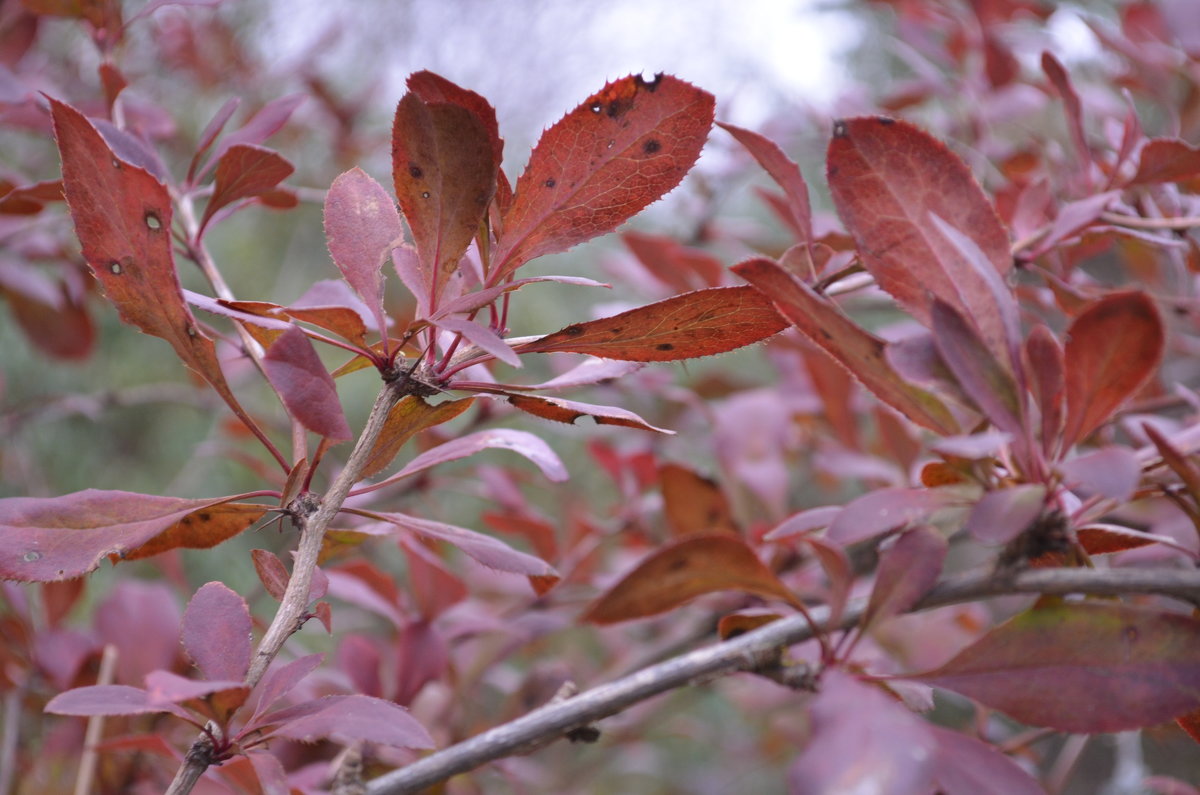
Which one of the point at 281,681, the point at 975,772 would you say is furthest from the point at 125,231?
the point at 975,772

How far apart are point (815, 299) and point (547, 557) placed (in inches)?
22.8

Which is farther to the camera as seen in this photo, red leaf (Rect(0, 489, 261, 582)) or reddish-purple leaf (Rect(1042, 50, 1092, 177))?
reddish-purple leaf (Rect(1042, 50, 1092, 177))

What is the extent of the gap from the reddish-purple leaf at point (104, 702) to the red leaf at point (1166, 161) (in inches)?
24.6

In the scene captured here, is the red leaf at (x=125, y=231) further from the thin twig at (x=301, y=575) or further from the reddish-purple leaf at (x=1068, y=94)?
the reddish-purple leaf at (x=1068, y=94)

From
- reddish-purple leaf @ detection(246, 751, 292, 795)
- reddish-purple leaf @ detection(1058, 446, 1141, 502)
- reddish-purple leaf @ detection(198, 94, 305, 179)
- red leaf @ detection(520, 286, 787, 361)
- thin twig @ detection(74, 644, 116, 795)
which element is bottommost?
thin twig @ detection(74, 644, 116, 795)

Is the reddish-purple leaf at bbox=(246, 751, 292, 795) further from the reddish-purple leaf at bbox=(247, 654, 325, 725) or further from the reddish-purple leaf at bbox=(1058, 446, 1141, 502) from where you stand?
the reddish-purple leaf at bbox=(1058, 446, 1141, 502)

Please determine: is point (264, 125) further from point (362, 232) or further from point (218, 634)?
point (218, 634)

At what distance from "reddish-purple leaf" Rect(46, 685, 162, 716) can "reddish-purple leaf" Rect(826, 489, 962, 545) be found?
11.2 inches

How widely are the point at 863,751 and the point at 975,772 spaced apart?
0.25 ft

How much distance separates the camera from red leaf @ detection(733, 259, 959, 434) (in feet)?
1.19

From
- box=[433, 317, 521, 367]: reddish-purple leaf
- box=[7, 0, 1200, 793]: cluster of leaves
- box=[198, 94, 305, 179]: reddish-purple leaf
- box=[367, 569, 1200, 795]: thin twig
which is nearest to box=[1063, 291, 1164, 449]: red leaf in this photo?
box=[7, 0, 1200, 793]: cluster of leaves

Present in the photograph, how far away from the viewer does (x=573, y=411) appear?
0.42 metres

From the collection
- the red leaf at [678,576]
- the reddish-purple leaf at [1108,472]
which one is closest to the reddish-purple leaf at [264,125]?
the red leaf at [678,576]

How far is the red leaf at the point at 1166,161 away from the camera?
55 cm
